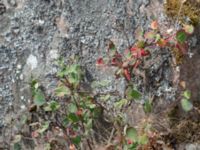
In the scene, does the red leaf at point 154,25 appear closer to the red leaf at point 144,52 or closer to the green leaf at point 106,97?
the red leaf at point 144,52

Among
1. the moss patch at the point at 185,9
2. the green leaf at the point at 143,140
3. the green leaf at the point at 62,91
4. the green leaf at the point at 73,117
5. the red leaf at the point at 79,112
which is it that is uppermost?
the moss patch at the point at 185,9

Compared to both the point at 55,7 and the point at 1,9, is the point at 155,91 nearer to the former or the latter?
the point at 55,7

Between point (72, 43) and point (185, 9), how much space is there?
0.48 m

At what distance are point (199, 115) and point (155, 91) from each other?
19 centimetres

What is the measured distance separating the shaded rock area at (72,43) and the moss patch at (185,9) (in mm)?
40

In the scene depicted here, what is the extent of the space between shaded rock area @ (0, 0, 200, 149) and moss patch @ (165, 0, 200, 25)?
0.04 m

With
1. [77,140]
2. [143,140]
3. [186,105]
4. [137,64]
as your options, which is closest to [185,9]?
[137,64]

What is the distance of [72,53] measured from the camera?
252 centimetres

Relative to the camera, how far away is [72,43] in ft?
8.25

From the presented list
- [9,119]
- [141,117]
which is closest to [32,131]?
[9,119]

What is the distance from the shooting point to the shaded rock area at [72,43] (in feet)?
7.95

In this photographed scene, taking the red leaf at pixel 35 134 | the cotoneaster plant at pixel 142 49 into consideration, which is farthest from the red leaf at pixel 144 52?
the red leaf at pixel 35 134

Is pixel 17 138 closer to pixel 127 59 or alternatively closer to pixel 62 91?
pixel 62 91

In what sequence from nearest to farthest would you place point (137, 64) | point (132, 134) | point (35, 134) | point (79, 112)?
point (132, 134) < point (79, 112) < point (137, 64) < point (35, 134)
